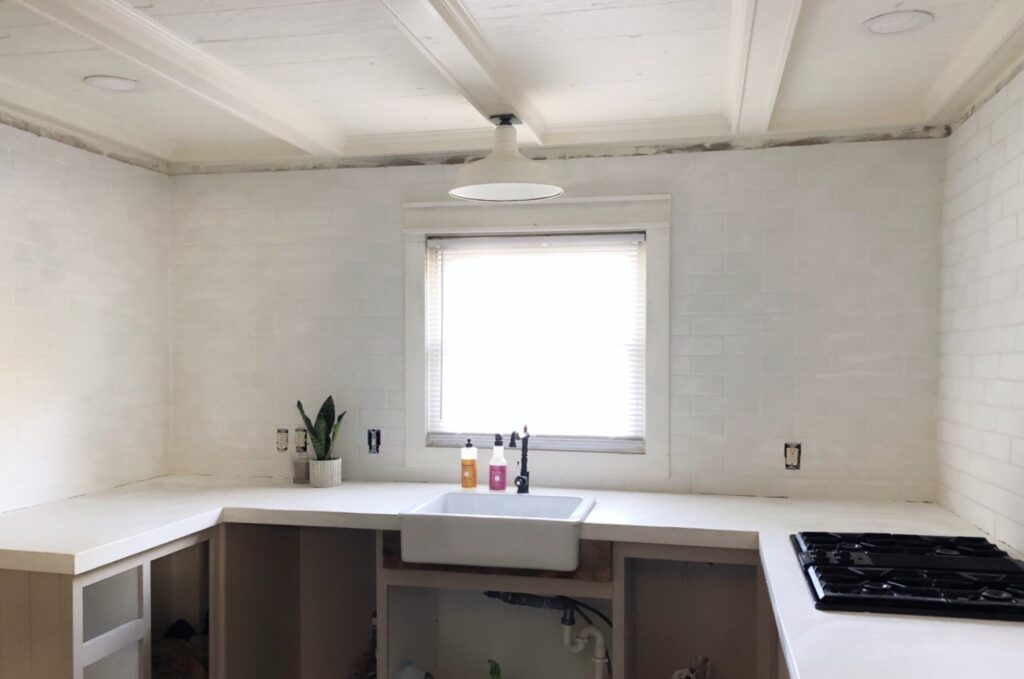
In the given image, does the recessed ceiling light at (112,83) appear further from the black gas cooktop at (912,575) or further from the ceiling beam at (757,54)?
the black gas cooktop at (912,575)

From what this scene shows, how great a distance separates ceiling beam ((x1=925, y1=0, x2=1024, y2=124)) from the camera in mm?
2205

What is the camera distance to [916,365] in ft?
10.5

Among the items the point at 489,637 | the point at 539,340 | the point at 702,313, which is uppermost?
the point at 702,313

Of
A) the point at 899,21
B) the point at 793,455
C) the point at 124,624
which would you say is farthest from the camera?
the point at 793,455

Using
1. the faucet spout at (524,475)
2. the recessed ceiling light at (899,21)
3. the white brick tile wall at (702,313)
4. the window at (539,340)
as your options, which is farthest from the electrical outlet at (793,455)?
the recessed ceiling light at (899,21)

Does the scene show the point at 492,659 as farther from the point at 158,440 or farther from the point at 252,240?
the point at 252,240

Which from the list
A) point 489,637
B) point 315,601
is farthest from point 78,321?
point 489,637

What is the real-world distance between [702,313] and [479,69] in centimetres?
145

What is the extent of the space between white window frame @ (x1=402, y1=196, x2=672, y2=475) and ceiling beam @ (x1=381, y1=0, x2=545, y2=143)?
1.79 ft

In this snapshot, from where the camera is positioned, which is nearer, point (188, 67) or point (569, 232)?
point (188, 67)

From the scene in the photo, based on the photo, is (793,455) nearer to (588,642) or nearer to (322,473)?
(588,642)

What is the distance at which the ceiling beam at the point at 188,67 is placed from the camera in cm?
215

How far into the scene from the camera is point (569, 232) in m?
3.52

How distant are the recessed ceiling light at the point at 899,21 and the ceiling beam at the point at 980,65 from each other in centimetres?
17
